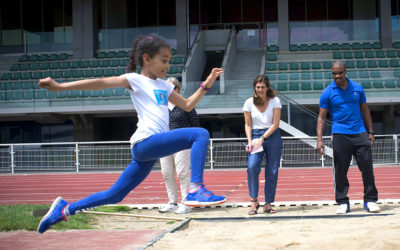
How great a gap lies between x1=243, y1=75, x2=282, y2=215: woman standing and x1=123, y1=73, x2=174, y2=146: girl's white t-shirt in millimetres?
2536

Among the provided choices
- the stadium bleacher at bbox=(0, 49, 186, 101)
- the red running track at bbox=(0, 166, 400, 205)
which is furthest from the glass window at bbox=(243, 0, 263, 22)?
the red running track at bbox=(0, 166, 400, 205)

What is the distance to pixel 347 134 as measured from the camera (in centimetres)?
591

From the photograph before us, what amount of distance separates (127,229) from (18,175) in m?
11.4

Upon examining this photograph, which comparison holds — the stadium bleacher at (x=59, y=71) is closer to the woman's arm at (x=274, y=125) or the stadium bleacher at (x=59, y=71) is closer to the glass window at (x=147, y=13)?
the glass window at (x=147, y=13)

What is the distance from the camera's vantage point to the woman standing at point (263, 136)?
20.0 ft

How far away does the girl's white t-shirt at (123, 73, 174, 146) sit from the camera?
3.65 metres

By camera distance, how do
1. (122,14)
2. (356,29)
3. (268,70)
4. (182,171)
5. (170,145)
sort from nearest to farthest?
1. (170,145)
2. (182,171)
3. (268,70)
4. (356,29)
5. (122,14)

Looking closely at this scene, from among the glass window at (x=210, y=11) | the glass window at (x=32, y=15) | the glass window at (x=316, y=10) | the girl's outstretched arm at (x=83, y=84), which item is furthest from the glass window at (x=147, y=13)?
the girl's outstretched arm at (x=83, y=84)

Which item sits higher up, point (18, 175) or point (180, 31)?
point (180, 31)

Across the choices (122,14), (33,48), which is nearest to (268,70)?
(122,14)

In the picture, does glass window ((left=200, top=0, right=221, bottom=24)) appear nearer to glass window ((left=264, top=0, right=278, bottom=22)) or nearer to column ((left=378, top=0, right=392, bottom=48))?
glass window ((left=264, top=0, right=278, bottom=22))

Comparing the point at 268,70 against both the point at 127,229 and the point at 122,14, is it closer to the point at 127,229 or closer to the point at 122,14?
the point at 122,14

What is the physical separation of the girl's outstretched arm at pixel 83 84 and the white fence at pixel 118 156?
1112 centimetres

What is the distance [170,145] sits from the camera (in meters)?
3.51
